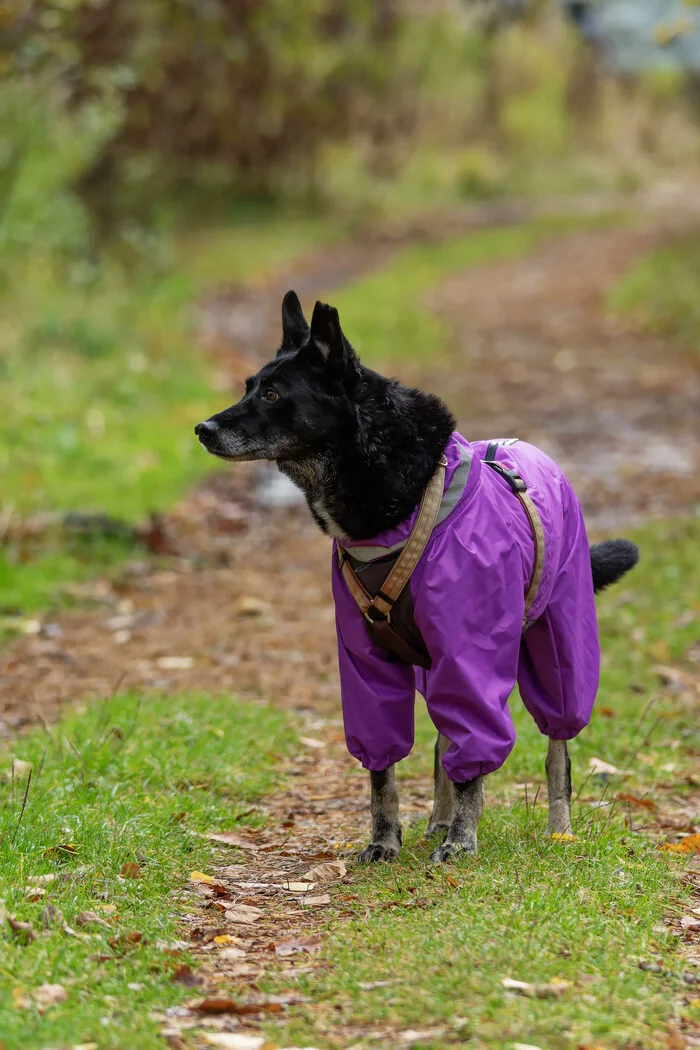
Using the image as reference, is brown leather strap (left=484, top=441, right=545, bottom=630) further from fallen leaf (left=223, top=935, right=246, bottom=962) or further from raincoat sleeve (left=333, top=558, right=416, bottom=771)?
fallen leaf (left=223, top=935, right=246, bottom=962)

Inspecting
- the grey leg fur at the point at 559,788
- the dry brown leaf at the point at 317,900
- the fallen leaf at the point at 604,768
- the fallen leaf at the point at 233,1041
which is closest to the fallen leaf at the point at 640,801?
the fallen leaf at the point at 604,768

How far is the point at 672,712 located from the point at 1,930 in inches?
157

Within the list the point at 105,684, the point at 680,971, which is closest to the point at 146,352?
the point at 105,684

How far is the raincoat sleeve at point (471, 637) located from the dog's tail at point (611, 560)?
0.96m

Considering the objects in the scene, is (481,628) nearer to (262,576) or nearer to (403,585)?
(403,585)

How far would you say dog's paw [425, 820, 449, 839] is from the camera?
4965 millimetres

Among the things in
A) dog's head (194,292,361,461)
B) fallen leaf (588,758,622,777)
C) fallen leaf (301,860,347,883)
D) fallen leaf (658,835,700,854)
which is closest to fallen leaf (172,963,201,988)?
fallen leaf (301,860,347,883)

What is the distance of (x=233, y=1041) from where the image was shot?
Result: 3246mm

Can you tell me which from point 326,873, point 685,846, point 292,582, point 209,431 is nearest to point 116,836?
point 326,873

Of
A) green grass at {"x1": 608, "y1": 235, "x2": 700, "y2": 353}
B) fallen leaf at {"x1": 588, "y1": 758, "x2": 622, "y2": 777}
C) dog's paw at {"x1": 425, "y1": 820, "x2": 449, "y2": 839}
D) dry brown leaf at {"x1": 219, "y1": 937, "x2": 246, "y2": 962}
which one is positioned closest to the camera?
dry brown leaf at {"x1": 219, "y1": 937, "x2": 246, "y2": 962}

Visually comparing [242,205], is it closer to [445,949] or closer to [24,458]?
[24,458]

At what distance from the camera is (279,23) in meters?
19.8

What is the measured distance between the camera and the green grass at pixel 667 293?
18047 millimetres

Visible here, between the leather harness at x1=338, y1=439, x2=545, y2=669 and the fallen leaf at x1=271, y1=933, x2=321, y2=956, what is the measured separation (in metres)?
1.02
